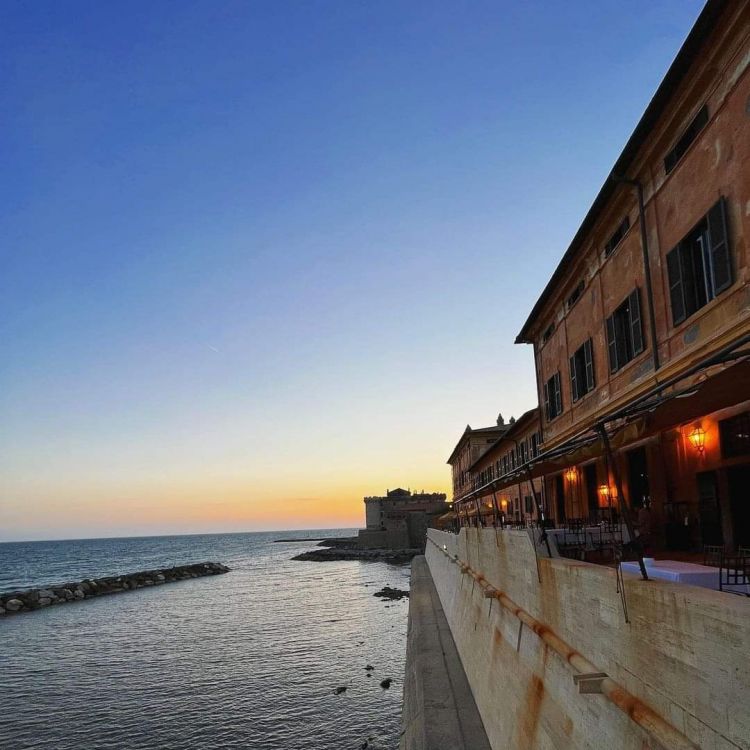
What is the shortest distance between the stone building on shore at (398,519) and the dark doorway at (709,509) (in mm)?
84121

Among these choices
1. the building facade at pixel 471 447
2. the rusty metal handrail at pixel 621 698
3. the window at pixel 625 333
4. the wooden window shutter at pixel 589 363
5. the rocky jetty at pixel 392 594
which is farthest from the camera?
the building facade at pixel 471 447

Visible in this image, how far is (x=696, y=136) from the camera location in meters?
11.6

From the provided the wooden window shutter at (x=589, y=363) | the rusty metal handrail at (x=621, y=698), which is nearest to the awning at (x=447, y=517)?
the wooden window shutter at (x=589, y=363)

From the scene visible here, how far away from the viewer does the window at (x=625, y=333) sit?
1478cm

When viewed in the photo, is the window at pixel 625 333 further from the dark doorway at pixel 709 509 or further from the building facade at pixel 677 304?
the dark doorway at pixel 709 509

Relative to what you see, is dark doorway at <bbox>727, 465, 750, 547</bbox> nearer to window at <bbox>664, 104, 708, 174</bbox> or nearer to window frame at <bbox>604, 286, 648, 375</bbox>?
window frame at <bbox>604, 286, 648, 375</bbox>

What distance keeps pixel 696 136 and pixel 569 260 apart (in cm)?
813

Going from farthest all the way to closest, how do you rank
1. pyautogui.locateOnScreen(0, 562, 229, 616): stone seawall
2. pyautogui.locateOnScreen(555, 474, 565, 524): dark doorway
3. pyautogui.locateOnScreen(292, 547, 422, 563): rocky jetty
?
1. pyautogui.locateOnScreen(292, 547, 422, 563): rocky jetty
2. pyautogui.locateOnScreen(0, 562, 229, 616): stone seawall
3. pyautogui.locateOnScreen(555, 474, 565, 524): dark doorway

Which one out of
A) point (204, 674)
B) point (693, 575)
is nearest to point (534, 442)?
point (204, 674)

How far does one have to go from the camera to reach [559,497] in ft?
Result: 79.8

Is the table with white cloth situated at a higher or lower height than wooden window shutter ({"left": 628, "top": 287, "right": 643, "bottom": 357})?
lower

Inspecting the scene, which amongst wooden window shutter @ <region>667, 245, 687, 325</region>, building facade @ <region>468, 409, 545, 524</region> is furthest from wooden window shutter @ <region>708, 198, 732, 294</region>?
building facade @ <region>468, 409, 545, 524</region>

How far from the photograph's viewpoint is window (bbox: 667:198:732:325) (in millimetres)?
10828

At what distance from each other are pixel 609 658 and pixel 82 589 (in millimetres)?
63252
